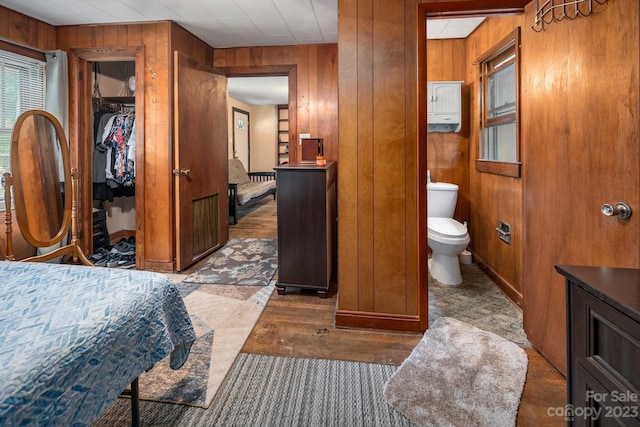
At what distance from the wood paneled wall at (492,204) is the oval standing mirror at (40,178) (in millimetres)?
3413


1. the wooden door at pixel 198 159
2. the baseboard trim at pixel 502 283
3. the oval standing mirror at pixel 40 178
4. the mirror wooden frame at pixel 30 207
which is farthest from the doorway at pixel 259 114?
the baseboard trim at pixel 502 283

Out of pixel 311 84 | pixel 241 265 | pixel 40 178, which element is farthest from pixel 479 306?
pixel 40 178

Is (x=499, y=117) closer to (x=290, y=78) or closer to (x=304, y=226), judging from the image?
(x=304, y=226)

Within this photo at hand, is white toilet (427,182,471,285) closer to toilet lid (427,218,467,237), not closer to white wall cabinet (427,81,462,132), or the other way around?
toilet lid (427,218,467,237)

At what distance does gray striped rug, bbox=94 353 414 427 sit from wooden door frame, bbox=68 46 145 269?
2.23 metres

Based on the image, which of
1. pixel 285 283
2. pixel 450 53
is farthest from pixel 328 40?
pixel 285 283

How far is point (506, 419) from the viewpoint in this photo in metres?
1.49

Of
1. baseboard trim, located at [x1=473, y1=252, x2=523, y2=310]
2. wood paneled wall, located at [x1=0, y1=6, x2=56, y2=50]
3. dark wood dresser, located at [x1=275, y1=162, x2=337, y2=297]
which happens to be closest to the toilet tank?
baseboard trim, located at [x1=473, y1=252, x2=523, y2=310]

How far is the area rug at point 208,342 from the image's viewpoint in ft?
5.53

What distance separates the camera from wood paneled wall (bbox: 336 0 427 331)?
2.15 meters

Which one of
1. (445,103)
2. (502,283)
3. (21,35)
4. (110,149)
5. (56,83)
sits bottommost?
(502,283)

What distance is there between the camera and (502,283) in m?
2.89

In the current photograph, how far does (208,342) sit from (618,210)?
84.3 inches

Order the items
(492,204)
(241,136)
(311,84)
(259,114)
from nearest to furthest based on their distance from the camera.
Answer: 1. (492,204)
2. (311,84)
3. (241,136)
4. (259,114)
